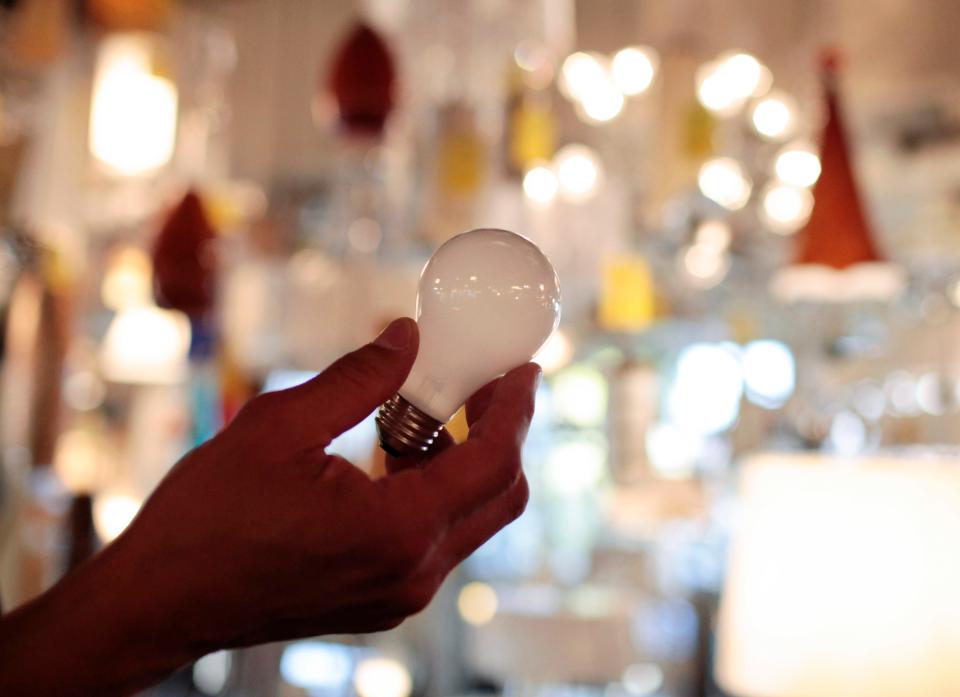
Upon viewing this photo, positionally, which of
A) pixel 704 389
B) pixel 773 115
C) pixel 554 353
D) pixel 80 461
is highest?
pixel 773 115

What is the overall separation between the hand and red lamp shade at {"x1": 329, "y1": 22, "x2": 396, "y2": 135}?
1.63 meters

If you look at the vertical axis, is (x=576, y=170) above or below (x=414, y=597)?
above

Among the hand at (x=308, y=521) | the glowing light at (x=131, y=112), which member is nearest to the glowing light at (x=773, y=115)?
the glowing light at (x=131, y=112)

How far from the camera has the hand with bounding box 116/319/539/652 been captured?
44 cm

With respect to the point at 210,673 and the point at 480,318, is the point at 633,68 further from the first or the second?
the point at 210,673

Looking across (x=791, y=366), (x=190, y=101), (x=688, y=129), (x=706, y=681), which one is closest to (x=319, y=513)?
(x=688, y=129)

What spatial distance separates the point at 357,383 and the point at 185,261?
182 centimetres

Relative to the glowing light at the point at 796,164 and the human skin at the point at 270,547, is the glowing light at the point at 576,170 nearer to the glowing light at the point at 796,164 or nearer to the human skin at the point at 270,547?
the glowing light at the point at 796,164

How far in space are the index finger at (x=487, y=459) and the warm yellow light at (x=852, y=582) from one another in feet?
2.02

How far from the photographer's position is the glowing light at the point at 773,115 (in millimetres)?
3139

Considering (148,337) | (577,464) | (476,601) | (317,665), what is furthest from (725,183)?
(577,464)

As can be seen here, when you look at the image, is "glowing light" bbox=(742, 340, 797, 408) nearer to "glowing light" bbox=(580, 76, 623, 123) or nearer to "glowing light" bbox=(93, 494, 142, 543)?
"glowing light" bbox=(580, 76, 623, 123)

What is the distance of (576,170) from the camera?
2705mm

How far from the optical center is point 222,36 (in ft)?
9.87
